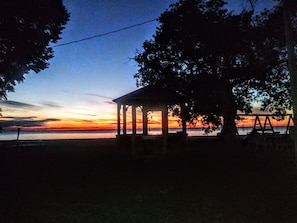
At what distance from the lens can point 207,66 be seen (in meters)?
29.0

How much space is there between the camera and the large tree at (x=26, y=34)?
17547mm

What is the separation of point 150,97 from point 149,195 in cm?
1101

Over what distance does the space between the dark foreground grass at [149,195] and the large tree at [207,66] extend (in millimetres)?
11154

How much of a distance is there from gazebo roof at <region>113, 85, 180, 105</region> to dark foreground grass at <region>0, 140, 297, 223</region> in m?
5.75

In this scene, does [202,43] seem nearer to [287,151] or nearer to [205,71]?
[205,71]

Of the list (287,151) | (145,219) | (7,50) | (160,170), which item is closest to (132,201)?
(145,219)

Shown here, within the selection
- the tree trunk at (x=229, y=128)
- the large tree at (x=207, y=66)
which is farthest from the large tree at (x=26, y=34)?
the tree trunk at (x=229, y=128)

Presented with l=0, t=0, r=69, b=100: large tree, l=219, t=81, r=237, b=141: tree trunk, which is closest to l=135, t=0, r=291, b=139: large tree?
l=219, t=81, r=237, b=141: tree trunk

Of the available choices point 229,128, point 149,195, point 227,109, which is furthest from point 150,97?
point 229,128

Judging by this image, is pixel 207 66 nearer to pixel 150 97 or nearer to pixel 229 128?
pixel 229 128

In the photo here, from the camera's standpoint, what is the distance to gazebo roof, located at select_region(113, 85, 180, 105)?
2083 cm

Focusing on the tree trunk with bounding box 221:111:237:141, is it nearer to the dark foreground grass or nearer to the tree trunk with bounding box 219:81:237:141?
the tree trunk with bounding box 219:81:237:141

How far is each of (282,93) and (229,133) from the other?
5.16m

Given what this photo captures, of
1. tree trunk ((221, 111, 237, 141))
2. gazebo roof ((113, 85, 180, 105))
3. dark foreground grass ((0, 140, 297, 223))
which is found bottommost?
dark foreground grass ((0, 140, 297, 223))
